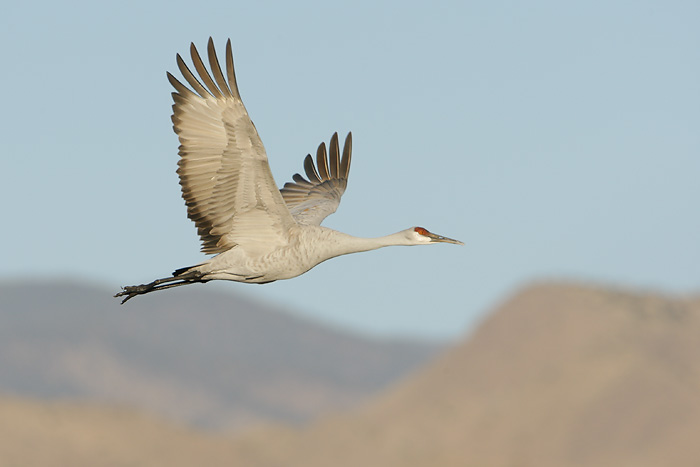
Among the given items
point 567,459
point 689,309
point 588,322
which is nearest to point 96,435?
point 567,459

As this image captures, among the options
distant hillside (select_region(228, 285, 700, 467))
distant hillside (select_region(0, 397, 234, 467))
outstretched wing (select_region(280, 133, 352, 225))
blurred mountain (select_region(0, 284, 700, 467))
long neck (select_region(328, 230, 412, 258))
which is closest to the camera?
long neck (select_region(328, 230, 412, 258))

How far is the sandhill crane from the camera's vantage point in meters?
14.1

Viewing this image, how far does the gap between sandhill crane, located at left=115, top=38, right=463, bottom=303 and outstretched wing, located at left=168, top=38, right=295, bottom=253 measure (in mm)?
12

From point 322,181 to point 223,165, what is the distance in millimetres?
5315

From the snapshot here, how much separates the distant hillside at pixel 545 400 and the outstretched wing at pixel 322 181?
39340mm

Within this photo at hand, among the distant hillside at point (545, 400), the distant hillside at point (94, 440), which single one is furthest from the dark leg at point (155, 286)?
the distant hillside at point (94, 440)

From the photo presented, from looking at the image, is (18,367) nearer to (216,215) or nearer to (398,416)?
(398,416)

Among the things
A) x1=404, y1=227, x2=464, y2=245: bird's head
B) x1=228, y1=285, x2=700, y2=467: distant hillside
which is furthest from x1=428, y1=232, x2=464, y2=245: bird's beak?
x1=228, y1=285, x2=700, y2=467: distant hillside

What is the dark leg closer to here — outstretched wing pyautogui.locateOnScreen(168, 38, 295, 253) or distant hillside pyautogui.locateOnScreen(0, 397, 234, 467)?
outstretched wing pyautogui.locateOnScreen(168, 38, 295, 253)

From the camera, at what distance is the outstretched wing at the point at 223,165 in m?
14.1

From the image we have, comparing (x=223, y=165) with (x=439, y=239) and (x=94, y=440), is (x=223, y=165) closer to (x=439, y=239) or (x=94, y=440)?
(x=439, y=239)

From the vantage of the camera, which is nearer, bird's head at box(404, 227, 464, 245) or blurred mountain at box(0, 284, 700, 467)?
bird's head at box(404, 227, 464, 245)

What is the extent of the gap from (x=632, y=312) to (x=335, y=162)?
67036mm

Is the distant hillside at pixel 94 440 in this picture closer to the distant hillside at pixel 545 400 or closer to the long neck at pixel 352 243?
the distant hillside at pixel 545 400
